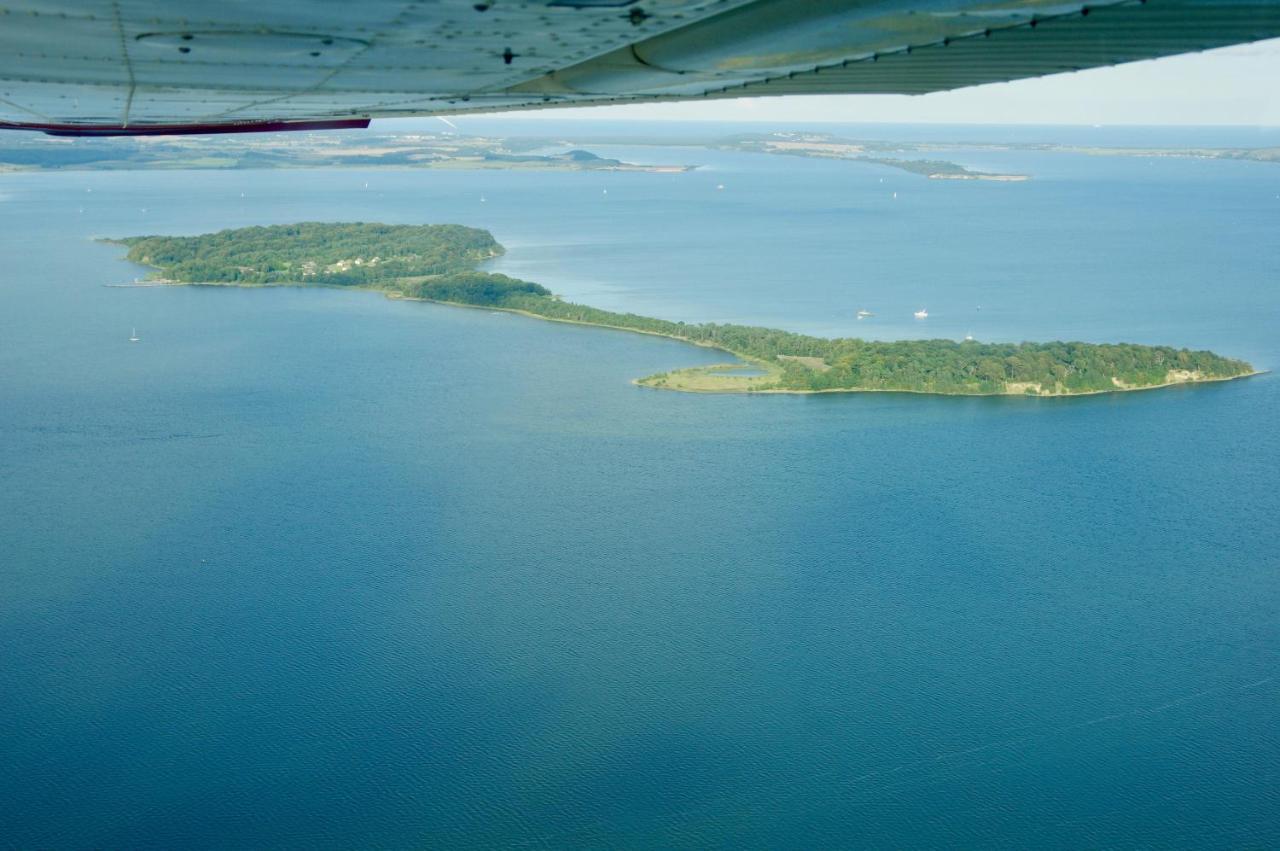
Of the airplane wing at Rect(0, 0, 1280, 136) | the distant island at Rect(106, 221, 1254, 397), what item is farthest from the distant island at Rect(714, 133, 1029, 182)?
the airplane wing at Rect(0, 0, 1280, 136)

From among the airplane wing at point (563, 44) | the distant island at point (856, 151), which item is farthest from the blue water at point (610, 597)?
the distant island at point (856, 151)

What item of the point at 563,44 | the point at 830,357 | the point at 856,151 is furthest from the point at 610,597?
the point at 856,151

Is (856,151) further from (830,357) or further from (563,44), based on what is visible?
(563,44)

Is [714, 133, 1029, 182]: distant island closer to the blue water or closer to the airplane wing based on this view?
the blue water

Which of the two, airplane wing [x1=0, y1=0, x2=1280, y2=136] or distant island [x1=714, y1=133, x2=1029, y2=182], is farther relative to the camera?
distant island [x1=714, y1=133, x2=1029, y2=182]

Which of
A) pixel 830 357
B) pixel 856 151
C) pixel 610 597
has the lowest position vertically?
pixel 610 597

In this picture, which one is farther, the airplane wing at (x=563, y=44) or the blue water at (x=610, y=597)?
the blue water at (x=610, y=597)

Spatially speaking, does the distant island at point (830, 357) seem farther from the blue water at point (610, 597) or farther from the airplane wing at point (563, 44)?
the airplane wing at point (563, 44)
